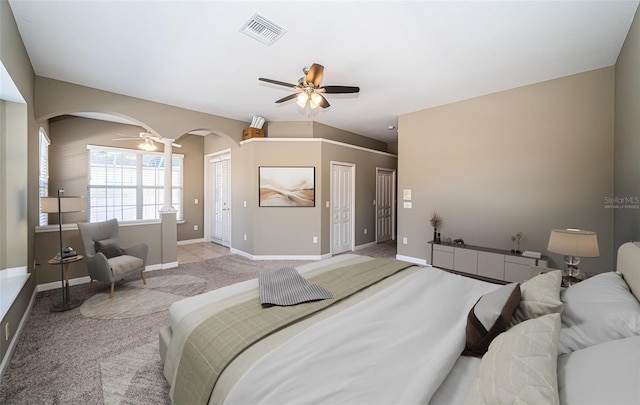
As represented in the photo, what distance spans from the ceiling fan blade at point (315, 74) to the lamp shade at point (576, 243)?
8.65 feet

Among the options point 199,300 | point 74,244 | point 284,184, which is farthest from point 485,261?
point 74,244

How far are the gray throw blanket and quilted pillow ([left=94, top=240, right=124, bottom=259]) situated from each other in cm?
294

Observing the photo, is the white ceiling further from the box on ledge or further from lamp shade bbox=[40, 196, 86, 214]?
lamp shade bbox=[40, 196, 86, 214]

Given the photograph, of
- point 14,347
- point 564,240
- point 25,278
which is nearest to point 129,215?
point 25,278

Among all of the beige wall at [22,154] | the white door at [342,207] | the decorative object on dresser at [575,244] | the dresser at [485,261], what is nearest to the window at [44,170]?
the beige wall at [22,154]

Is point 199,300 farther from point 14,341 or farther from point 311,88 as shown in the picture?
point 311,88

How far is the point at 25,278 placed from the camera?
259 centimetres

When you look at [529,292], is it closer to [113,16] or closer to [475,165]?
[475,165]

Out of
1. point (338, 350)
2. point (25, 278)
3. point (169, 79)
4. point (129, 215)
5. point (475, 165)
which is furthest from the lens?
point (129, 215)

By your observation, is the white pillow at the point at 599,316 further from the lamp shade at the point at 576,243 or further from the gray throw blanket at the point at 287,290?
the gray throw blanket at the point at 287,290

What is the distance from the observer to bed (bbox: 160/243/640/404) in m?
0.84

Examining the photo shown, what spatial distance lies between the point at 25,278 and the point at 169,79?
274 cm

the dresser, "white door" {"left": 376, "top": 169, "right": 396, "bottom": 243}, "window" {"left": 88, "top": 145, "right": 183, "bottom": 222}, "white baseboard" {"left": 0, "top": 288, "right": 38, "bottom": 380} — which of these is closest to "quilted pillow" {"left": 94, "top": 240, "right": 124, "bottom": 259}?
"white baseboard" {"left": 0, "top": 288, "right": 38, "bottom": 380}

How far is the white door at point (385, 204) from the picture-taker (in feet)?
22.0
